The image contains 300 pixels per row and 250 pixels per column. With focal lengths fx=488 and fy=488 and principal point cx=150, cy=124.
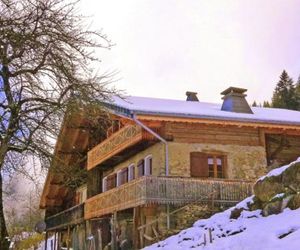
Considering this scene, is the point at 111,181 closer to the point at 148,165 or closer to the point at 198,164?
the point at 148,165

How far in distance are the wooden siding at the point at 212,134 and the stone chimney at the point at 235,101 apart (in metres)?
1.64

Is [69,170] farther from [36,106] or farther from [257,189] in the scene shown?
[257,189]

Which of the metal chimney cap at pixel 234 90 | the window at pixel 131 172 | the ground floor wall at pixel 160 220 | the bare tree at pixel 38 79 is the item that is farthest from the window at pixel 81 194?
the bare tree at pixel 38 79

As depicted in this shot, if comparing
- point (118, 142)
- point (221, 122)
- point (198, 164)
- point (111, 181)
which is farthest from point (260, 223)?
point (111, 181)

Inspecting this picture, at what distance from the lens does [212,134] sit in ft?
67.2

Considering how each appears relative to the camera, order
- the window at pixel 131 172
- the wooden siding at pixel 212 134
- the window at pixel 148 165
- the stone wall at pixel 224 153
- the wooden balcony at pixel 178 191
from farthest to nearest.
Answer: the window at pixel 131 172
the window at pixel 148 165
the wooden siding at pixel 212 134
the stone wall at pixel 224 153
the wooden balcony at pixel 178 191

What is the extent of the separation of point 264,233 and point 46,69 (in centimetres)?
583

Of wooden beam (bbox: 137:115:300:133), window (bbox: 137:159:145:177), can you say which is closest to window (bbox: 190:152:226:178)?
wooden beam (bbox: 137:115:300:133)

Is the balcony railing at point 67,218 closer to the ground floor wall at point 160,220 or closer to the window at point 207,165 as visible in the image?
the ground floor wall at point 160,220

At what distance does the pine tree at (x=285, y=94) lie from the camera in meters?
53.3

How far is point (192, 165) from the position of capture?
65.5ft

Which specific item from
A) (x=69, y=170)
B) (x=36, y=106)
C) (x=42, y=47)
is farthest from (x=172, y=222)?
(x=42, y=47)

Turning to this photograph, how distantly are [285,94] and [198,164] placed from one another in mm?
37455

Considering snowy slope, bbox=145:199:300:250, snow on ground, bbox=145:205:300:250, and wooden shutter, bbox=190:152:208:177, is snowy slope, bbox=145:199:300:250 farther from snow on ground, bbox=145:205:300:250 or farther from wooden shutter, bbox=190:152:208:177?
wooden shutter, bbox=190:152:208:177
